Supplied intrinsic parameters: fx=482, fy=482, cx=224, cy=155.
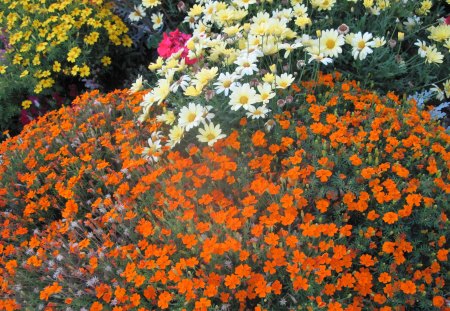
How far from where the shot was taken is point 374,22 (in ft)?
11.5

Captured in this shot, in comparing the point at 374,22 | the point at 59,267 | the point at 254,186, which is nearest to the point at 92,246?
the point at 59,267

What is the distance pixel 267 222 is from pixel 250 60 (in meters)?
1.04

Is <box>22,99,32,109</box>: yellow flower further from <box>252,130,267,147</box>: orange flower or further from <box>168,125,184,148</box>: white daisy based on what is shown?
<box>252,130,267,147</box>: orange flower

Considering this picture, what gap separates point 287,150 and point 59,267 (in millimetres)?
1431

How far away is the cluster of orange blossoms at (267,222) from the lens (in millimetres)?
2295

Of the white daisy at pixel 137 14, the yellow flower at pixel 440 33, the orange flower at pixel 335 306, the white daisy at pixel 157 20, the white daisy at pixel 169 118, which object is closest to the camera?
the orange flower at pixel 335 306

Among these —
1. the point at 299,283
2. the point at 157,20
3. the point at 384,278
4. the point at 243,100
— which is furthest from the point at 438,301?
the point at 157,20

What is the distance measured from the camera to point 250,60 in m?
2.89

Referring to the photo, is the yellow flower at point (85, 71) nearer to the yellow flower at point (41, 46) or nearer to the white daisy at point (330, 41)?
the yellow flower at point (41, 46)

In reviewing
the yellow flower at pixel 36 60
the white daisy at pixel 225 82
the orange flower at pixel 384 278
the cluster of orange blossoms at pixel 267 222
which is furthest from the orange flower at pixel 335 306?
the yellow flower at pixel 36 60

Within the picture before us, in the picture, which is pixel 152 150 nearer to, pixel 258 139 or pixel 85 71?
pixel 258 139

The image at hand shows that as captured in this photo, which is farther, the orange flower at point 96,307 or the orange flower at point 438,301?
the orange flower at point 96,307

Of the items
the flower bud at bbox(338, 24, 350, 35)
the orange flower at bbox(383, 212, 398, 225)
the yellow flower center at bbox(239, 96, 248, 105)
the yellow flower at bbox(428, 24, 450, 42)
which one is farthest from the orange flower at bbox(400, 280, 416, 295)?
the yellow flower at bbox(428, 24, 450, 42)

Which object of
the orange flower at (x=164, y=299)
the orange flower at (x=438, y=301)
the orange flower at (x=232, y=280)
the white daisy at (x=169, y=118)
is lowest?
the orange flower at (x=438, y=301)
